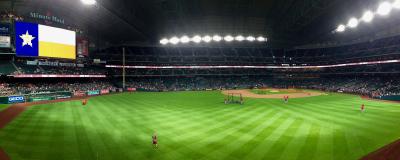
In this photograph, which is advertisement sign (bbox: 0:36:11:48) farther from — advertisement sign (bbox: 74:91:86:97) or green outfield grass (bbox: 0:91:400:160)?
green outfield grass (bbox: 0:91:400:160)

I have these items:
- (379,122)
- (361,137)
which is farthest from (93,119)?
(379,122)

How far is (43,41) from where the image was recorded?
153ft

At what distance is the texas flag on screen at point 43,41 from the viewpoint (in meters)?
43.4

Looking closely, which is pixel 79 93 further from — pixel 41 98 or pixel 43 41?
pixel 43 41

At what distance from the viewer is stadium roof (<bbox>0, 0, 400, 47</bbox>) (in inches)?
1395

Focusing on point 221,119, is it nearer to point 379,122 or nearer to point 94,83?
point 379,122

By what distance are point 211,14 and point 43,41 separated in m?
34.1

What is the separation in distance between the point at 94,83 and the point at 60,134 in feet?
170

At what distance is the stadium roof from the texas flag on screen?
13.4ft

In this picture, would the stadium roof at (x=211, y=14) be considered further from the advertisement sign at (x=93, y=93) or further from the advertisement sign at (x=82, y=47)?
the advertisement sign at (x=93, y=93)

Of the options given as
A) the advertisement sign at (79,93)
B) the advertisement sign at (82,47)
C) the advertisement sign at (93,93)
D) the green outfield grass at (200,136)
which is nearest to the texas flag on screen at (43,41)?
the advertisement sign at (82,47)

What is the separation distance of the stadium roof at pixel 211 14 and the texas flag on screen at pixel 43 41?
4.07 meters

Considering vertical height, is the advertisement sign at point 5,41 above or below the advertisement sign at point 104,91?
above

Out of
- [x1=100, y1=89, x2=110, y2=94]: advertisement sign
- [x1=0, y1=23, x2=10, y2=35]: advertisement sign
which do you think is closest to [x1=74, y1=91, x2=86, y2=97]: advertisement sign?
[x1=100, y1=89, x2=110, y2=94]: advertisement sign
